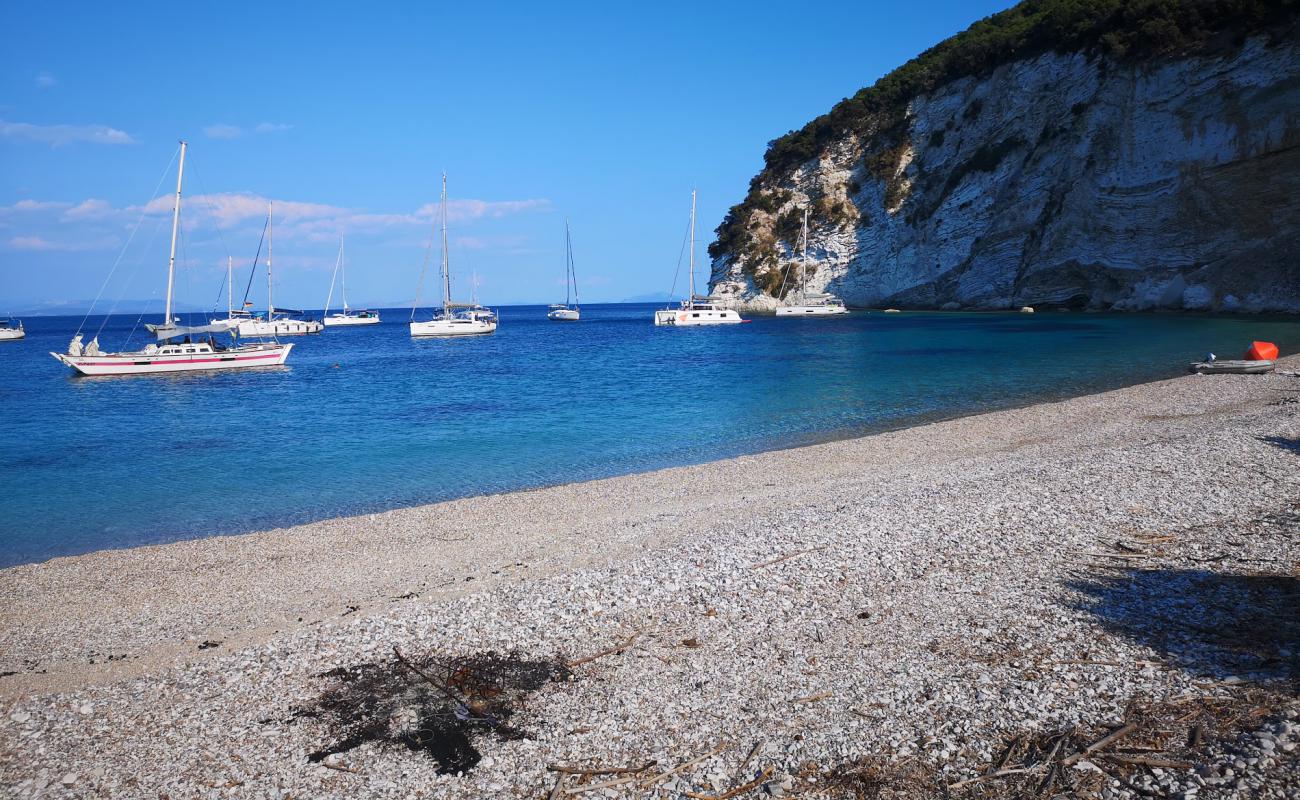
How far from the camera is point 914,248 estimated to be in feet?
246

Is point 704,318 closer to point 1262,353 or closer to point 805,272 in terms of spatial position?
point 805,272

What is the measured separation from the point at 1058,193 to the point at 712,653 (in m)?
65.1

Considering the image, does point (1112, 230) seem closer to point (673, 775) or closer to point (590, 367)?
point (590, 367)

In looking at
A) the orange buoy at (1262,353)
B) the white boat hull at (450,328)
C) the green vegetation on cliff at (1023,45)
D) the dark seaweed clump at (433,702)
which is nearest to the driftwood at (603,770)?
the dark seaweed clump at (433,702)

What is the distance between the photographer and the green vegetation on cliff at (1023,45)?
1966 inches

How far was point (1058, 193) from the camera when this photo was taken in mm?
60156

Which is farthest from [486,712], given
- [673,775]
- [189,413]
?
[189,413]

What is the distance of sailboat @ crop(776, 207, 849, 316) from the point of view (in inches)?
3123

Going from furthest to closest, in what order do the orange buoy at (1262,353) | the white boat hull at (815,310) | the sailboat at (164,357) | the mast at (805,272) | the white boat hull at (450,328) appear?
the mast at (805,272) → the white boat hull at (815,310) → the white boat hull at (450,328) → the sailboat at (164,357) → the orange buoy at (1262,353)

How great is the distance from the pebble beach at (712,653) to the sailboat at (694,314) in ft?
207

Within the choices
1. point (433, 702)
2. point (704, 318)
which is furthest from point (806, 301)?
point (433, 702)

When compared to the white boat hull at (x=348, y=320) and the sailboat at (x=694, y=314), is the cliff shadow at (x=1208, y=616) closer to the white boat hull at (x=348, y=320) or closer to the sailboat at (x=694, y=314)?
the sailboat at (x=694, y=314)

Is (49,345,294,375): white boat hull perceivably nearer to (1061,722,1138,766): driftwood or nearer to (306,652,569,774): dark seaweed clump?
(306,652,569,774): dark seaweed clump

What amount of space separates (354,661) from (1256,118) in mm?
60458
